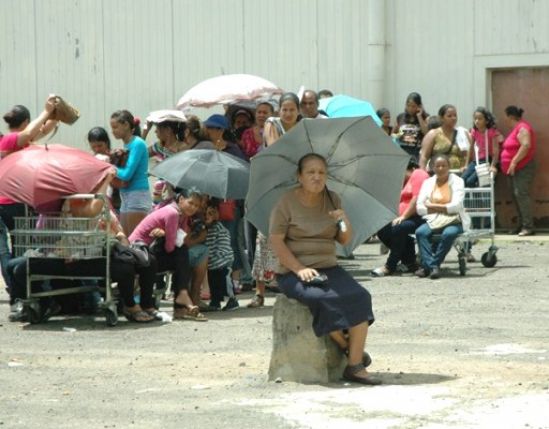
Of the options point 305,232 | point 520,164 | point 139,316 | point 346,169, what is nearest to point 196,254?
point 139,316

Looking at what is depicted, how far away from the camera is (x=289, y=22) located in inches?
945

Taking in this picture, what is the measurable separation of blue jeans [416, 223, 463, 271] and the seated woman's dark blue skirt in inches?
272

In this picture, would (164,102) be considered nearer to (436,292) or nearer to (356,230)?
(436,292)

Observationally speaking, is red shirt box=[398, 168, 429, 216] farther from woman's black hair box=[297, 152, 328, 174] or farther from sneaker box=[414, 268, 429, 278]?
woman's black hair box=[297, 152, 328, 174]

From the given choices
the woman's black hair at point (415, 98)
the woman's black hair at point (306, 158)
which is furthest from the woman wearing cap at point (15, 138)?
the woman's black hair at point (415, 98)

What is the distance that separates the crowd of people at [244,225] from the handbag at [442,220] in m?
0.01

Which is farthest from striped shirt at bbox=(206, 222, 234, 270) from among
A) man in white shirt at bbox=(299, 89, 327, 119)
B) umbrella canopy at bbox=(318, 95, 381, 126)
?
umbrella canopy at bbox=(318, 95, 381, 126)

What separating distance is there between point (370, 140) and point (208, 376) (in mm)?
2082

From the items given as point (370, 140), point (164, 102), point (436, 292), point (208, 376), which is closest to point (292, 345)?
point (208, 376)

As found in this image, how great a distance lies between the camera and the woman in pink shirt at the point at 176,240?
1359 cm

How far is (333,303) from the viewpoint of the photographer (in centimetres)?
1009

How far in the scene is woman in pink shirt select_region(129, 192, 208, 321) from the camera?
1359 cm

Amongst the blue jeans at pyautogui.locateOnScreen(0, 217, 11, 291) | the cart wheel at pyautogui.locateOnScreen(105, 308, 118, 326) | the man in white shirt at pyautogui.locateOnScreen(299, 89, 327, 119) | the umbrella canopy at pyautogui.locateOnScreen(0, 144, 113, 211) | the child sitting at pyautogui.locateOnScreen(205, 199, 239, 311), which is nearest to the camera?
the umbrella canopy at pyautogui.locateOnScreen(0, 144, 113, 211)

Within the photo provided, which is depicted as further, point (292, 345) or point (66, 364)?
point (66, 364)
